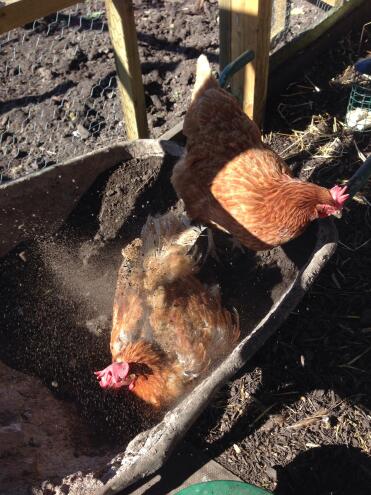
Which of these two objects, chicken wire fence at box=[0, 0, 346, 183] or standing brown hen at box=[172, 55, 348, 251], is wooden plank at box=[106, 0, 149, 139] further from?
chicken wire fence at box=[0, 0, 346, 183]

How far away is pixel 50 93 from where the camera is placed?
3.57 m

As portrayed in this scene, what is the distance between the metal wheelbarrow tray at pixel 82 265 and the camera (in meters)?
2.30

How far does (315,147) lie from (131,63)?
1428mm

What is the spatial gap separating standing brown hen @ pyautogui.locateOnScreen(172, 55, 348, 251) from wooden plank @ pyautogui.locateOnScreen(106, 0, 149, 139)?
14.2 inches

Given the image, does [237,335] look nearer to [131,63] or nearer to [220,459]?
[220,459]

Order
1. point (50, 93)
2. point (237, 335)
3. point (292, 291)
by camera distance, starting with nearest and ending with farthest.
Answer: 1. point (292, 291)
2. point (237, 335)
3. point (50, 93)

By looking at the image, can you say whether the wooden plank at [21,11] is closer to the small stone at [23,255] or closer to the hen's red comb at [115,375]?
the small stone at [23,255]

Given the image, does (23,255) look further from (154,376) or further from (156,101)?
(156,101)

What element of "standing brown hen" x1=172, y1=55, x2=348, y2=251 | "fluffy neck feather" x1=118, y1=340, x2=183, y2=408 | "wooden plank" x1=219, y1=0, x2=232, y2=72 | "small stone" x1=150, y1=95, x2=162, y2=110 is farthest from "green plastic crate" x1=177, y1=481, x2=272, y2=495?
"small stone" x1=150, y1=95, x2=162, y2=110

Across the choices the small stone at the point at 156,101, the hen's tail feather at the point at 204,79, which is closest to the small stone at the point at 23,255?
the hen's tail feather at the point at 204,79

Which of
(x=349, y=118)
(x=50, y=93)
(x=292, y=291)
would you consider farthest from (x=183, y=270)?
(x=50, y=93)

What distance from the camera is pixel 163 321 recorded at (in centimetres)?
212

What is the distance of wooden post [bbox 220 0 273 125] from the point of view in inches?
103

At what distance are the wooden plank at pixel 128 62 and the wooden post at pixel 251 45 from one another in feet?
2.28
